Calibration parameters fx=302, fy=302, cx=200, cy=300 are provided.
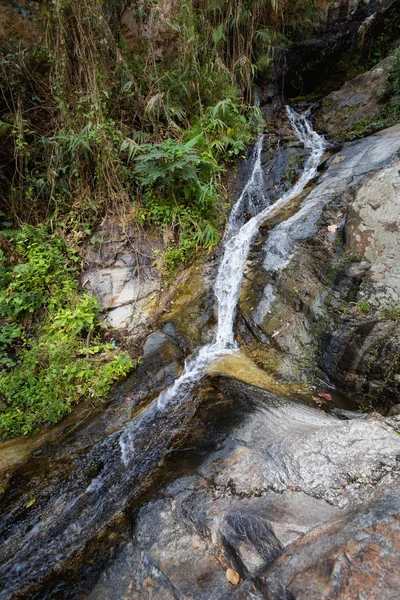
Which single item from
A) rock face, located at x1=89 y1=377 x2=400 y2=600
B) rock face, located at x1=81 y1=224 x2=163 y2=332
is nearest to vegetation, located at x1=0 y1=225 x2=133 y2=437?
rock face, located at x1=81 y1=224 x2=163 y2=332

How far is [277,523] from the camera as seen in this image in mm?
1778

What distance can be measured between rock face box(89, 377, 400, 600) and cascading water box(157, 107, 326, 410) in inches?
46.5

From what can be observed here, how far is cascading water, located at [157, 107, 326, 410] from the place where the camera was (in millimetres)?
3804

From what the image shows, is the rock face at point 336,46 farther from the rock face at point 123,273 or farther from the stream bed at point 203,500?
the stream bed at point 203,500

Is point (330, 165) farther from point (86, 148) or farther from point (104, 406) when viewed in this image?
point (104, 406)

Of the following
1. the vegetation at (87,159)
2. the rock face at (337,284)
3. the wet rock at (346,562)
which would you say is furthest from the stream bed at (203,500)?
the vegetation at (87,159)

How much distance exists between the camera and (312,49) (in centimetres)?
816

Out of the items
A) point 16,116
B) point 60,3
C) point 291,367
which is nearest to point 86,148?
point 16,116

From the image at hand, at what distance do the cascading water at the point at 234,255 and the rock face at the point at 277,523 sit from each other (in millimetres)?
1181

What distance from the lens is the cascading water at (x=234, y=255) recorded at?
3.80m

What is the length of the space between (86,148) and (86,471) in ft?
15.9

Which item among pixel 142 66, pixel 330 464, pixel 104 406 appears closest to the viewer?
pixel 330 464

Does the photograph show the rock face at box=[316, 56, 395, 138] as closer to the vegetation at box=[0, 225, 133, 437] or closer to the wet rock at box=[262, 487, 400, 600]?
the vegetation at box=[0, 225, 133, 437]

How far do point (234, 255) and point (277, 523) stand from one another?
3.94m
